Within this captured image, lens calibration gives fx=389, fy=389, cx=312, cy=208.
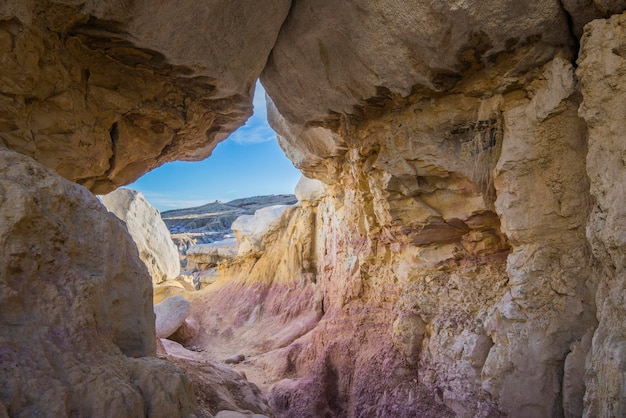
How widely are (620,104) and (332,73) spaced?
2.58m

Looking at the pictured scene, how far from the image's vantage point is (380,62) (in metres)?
3.81

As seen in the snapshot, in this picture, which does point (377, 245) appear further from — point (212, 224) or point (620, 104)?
point (212, 224)

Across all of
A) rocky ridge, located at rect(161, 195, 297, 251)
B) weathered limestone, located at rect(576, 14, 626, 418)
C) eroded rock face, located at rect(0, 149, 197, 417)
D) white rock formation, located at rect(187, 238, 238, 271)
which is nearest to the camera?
eroded rock face, located at rect(0, 149, 197, 417)

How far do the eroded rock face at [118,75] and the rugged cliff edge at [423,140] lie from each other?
0.02 metres

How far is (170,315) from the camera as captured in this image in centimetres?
949

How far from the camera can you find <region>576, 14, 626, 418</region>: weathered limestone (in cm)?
246

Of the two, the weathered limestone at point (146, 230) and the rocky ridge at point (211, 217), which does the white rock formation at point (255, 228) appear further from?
the rocky ridge at point (211, 217)

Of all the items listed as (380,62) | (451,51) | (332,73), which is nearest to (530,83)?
(451,51)

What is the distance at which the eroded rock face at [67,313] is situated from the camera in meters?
1.70

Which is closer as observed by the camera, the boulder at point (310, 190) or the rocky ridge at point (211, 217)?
the boulder at point (310, 190)

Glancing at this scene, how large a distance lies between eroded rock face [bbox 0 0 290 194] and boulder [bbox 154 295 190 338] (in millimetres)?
5577

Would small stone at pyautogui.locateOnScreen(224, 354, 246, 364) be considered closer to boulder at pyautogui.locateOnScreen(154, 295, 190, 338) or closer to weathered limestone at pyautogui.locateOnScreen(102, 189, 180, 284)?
boulder at pyautogui.locateOnScreen(154, 295, 190, 338)

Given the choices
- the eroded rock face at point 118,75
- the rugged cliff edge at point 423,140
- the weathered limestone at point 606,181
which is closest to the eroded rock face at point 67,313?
the rugged cliff edge at point 423,140

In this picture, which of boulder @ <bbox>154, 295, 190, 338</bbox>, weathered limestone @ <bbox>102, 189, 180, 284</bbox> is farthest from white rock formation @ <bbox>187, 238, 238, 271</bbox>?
boulder @ <bbox>154, 295, 190, 338</bbox>
